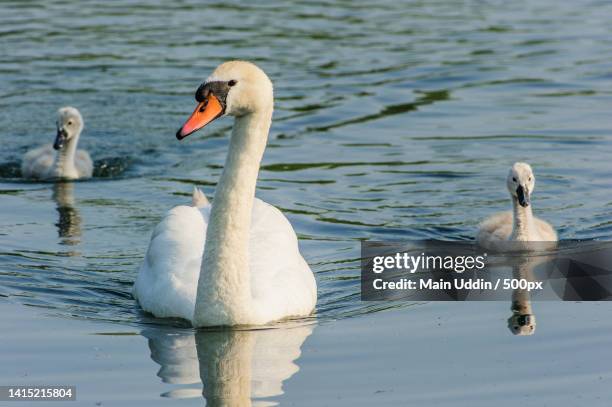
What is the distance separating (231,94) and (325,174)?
6158mm

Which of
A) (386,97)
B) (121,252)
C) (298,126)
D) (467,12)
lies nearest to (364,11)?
(467,12)

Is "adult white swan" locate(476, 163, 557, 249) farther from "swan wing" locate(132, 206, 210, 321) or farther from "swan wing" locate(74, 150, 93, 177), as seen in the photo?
"swan wing" locate(74, 150, 93, 177)

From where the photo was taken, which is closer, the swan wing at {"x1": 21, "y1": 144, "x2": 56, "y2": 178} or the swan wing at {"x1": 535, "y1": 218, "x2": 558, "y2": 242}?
the swan wing at {"x1": 535, "y1": 218, "x2": 558, "y2": 242}

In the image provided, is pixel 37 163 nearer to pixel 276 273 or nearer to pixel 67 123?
pixel 67 123

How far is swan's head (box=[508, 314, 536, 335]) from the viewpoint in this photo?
9281 millimetres

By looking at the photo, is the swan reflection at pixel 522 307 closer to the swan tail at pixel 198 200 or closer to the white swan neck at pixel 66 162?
the swan tail at pixel 198 200

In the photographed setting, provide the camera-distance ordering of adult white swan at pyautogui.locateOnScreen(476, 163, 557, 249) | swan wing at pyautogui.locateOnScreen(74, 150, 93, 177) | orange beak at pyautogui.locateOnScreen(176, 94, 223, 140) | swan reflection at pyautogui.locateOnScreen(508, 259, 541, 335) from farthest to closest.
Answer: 1. swan wing at pyautogui.locateOnScreen(74, 150, 93, 177)
2. adult white swan at pyautogui.locateOnScreen(476, 163, 557, 249)
3. swan reflection at pyautogui.locateOnScreen(508, 259, 541, 335)
4. orange beak at pyautogui.locateOnScreen(176, 94, 223, 140)

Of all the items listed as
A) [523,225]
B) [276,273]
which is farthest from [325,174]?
[276,273]

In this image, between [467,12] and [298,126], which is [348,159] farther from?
[467,12]

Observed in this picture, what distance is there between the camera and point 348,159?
15.1 m

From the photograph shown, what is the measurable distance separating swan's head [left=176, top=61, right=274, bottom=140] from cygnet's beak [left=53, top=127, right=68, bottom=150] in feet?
22.6

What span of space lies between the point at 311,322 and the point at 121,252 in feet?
9.28

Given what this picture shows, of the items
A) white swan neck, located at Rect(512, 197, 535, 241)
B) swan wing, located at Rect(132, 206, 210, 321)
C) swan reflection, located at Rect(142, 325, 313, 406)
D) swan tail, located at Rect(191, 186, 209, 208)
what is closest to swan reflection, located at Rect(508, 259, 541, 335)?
white swan neck, located at Rect(512, 197, 535, 241)

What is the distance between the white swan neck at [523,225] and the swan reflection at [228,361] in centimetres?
344
